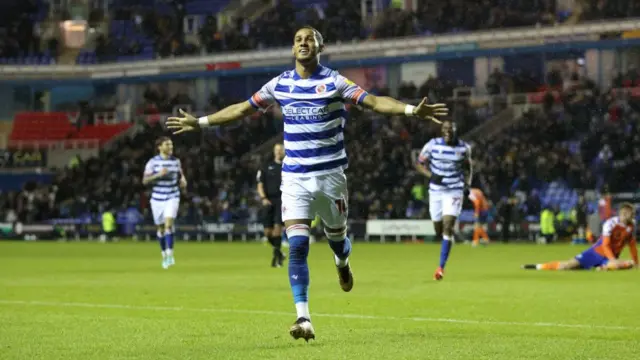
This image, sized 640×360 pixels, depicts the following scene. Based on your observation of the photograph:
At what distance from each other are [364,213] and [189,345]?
3211 cm

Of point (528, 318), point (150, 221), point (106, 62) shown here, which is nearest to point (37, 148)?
point (106, 62)

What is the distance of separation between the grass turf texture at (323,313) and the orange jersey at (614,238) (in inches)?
23.5

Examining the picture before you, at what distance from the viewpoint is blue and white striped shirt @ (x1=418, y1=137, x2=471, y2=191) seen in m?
19.5

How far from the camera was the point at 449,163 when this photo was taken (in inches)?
769

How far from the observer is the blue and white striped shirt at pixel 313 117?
34.2ft

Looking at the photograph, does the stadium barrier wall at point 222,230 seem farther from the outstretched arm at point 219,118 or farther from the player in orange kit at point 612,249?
the outstretched arm at point 219,118

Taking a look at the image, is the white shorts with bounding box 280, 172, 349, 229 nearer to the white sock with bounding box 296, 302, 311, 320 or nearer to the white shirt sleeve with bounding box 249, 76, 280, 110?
the white shirt sleeve with bounding box 249, 76, 280, 110

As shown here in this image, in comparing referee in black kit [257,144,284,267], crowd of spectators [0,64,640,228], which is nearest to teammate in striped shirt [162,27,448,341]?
referee in black kit [257,144,284,267]

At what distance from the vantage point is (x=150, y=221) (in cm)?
4575

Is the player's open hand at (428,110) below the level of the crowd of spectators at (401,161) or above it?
above

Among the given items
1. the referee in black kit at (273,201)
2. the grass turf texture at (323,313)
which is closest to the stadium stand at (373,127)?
the grass turf texture at (323,313)

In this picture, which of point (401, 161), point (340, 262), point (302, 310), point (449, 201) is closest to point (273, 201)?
point (449, 201)

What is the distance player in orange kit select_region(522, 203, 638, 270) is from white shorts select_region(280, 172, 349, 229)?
1087 centimetres

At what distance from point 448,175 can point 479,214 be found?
60.8 feet
